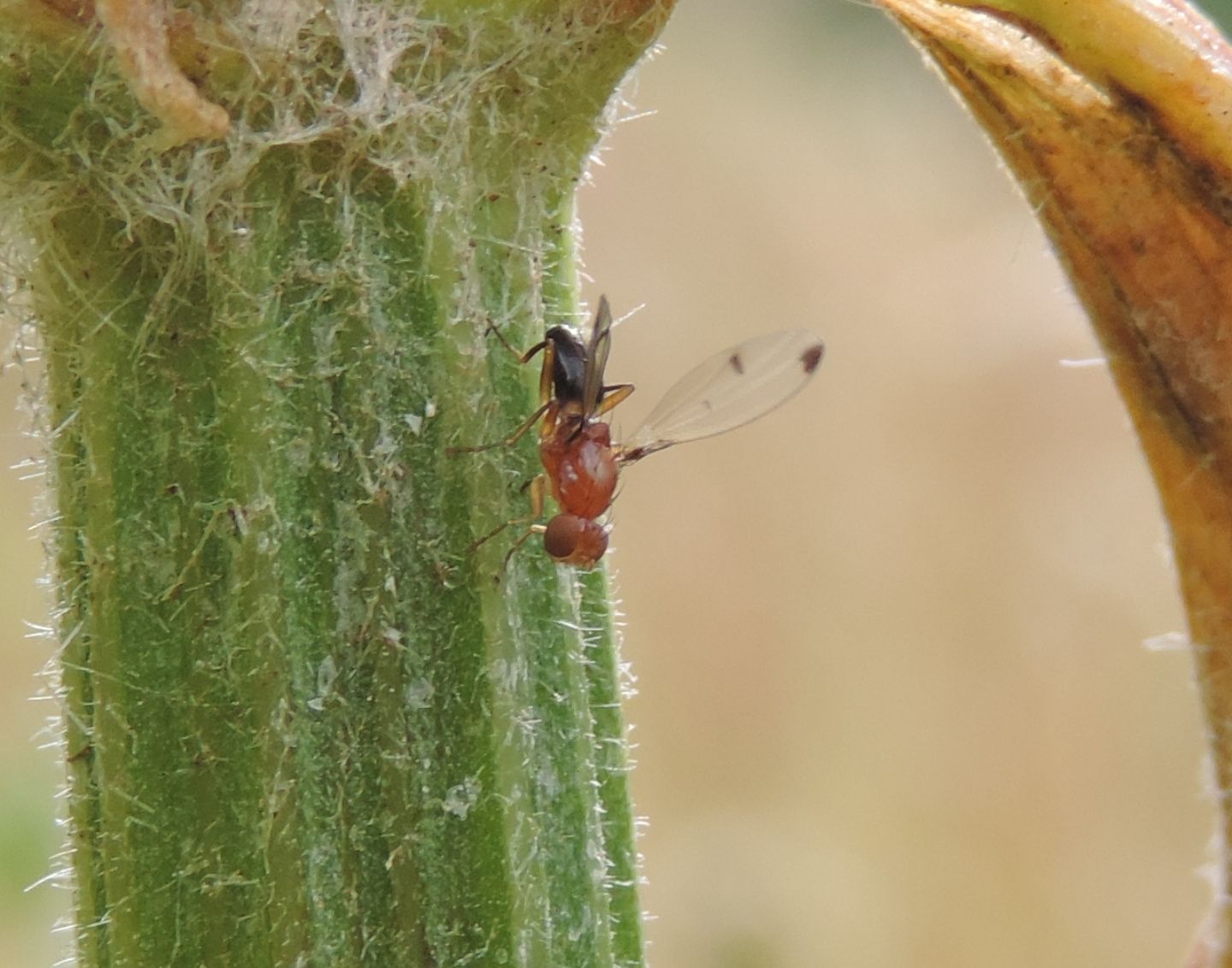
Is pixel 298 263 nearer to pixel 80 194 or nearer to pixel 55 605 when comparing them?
pixel 80 194

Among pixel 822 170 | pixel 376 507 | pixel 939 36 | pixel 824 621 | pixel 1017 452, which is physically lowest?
pixel 824 621

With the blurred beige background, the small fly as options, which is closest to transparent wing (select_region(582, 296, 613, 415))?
the small fly

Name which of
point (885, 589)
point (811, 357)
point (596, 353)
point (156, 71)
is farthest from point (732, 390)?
point (885, 589)

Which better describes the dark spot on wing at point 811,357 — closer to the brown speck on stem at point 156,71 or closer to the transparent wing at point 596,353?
the transparent wing at point 596,353

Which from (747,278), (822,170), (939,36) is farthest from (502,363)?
(822,170)

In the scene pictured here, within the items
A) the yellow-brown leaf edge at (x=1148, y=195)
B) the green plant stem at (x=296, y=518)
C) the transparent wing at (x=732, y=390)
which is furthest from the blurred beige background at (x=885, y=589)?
the green plant stem at (x=296, y=518)
